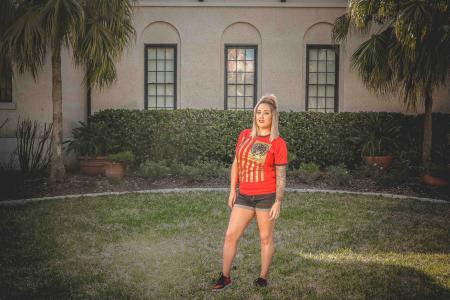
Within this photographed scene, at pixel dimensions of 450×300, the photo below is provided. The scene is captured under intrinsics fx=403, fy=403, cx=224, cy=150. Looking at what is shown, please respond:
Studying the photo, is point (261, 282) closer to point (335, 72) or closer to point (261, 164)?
point (261, 164)

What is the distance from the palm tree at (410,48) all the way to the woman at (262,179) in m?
5.78

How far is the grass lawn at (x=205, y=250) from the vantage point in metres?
3.89

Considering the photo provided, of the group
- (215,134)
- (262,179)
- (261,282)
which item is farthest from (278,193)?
(215,134)

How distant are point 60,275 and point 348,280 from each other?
295 cm

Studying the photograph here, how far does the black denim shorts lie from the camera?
3.70 m

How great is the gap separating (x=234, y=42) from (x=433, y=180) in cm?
704

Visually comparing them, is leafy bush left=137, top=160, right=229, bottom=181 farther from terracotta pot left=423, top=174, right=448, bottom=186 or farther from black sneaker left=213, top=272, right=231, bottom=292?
black sneaker left=213, top=272, right=231, bottom=292

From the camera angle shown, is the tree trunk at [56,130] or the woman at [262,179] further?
the tree trunk at [56,130]

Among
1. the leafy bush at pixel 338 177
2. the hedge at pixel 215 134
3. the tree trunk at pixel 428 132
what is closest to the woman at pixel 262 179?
the leafy bush at pixel 338 177

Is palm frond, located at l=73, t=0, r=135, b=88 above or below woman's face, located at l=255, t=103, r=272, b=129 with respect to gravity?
above

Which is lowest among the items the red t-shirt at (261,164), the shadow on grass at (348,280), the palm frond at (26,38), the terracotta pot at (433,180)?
the shadow on grass at (348,280)

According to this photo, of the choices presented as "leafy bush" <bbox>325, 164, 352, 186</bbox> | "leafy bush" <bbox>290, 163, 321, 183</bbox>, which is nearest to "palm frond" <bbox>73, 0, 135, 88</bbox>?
"leafy bush" <bbox>290, 163, 321, 183</bbox>

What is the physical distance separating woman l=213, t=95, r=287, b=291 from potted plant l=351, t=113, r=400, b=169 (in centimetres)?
717

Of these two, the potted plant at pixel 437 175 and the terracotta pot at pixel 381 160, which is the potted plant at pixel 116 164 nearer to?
the terracotta pot at pixel 381 160
